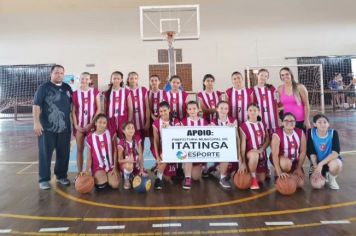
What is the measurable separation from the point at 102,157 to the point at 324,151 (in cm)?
265

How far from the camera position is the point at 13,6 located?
15625mm

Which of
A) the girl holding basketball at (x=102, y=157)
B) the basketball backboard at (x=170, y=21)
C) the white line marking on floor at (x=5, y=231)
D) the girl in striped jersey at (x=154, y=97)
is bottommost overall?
the white line marking on floor at (x=5, y=231)

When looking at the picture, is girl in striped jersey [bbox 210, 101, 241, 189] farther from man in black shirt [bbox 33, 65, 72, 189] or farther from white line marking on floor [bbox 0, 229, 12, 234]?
white line marking on floor [bbox 0, 229, 12, 234]

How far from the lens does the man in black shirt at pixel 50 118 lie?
13.9 feet

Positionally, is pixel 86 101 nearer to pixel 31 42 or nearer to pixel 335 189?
pixel 335 189

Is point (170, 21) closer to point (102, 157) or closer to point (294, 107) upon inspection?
point (294, 107)

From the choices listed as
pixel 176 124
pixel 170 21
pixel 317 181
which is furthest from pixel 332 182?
pixel 170 21

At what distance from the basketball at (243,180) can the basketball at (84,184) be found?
Result: 1.70 m

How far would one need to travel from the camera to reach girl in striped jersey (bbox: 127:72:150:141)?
15.4ft

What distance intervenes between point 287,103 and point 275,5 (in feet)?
41.4

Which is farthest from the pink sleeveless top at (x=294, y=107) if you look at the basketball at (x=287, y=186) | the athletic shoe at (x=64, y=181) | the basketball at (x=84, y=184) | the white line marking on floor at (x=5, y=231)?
the white line marking on floor at (x=5, y=231)

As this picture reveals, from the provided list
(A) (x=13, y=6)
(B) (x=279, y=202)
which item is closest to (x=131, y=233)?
(B) (x=279, y=202)

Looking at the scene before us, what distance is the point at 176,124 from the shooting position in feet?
14.5

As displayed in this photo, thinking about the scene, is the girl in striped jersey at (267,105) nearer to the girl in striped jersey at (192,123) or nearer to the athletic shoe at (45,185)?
the girl in striped jersey at (192,123)
